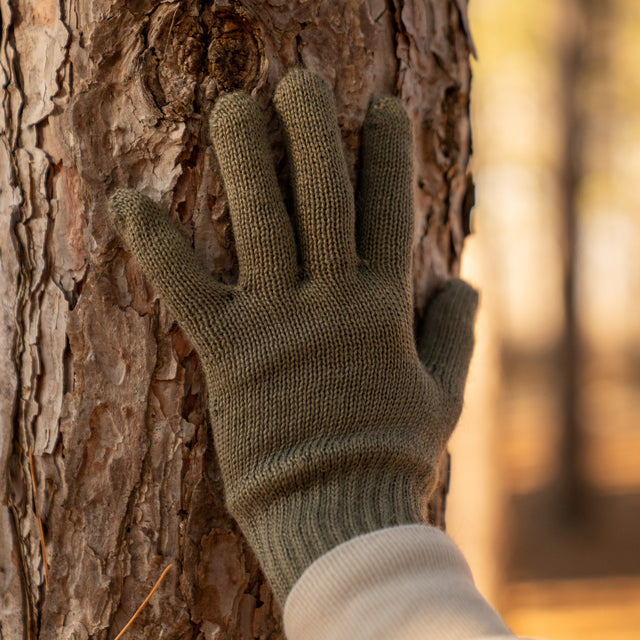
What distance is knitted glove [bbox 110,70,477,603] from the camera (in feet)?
3.15

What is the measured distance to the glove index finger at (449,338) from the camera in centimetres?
120

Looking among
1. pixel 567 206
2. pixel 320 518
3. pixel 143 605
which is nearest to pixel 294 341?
pixel 320 518

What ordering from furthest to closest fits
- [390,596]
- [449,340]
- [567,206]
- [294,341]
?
[567,206] → [449,340] → [294,341] → [390,596]

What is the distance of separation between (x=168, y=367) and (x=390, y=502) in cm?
40

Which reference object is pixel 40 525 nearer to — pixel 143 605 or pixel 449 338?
pixel 143 605

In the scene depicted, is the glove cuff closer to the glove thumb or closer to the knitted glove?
the knitted glove

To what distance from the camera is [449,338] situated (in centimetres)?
124

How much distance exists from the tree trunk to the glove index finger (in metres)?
0.39

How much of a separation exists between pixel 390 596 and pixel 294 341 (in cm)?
38

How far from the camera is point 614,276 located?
1477 cm

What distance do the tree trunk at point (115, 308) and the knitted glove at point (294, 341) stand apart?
0.19ft

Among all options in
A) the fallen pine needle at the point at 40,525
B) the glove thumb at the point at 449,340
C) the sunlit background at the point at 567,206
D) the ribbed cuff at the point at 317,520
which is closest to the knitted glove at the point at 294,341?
the ribbed cuff at the point at 317,520

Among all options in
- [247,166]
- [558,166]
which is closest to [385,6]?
[247,166]

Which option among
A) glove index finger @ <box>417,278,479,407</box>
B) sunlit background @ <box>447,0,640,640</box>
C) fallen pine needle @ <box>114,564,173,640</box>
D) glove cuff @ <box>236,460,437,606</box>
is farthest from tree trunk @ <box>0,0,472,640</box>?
sunlit background @ <box>447,0,640,640</box>
